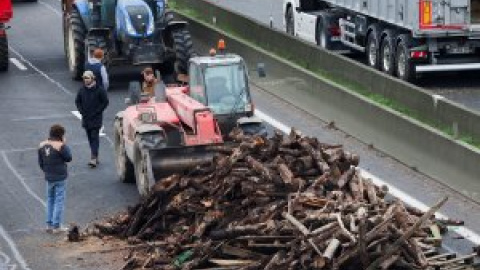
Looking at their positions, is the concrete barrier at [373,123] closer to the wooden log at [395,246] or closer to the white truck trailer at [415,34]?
the white truck trailer at [415,34]

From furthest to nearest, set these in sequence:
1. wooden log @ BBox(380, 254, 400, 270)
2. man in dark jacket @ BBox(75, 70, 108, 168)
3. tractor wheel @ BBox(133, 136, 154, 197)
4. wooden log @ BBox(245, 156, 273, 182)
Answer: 1. man in dark jacket @ BBox(75, 70, 108, 168)
2. tractor wheel @ BBox(133, 136, 154, 197)
3. wooden log @ BBox(245, 156, 273, 182)
4. wooden log @ BBox(380, 254, 400, 270)

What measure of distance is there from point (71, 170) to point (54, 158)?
4.34 metres

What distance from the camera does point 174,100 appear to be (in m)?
24.5

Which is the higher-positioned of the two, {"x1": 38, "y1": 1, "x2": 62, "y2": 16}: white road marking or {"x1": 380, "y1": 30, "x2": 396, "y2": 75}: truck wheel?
{"x1": 380, "y1": 30, "x2": 396, "y2": 75}: truck wheel

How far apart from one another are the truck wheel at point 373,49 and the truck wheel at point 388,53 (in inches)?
10.4

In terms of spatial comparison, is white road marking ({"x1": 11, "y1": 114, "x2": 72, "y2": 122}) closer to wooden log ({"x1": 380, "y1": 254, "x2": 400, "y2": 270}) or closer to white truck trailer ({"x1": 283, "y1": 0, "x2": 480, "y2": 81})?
white truck trailer ({"x1": 283, "y1": 0, "x2": 480, "y2": 81})

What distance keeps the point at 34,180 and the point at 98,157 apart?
1739 mm

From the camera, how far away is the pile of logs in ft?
58.7

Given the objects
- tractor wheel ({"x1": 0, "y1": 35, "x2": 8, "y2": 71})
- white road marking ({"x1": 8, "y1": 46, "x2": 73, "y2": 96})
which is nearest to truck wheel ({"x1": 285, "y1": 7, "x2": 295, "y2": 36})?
white road marking ({"x1": 8, "y1": 46, "x2": 73, "y2": 96})

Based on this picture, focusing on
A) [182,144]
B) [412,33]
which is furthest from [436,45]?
[182,144]

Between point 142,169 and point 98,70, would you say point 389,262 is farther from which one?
point 98,70

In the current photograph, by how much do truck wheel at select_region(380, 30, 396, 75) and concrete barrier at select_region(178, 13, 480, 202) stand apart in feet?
9.51

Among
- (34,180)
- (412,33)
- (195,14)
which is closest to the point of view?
(34,180)

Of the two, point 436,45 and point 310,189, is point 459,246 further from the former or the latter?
point 436,45
